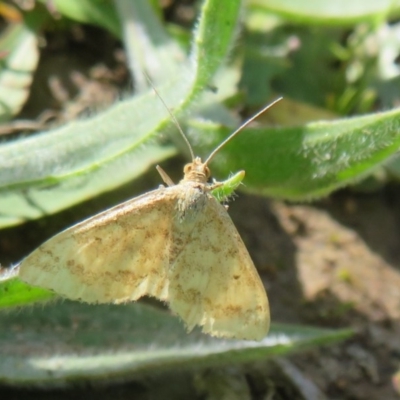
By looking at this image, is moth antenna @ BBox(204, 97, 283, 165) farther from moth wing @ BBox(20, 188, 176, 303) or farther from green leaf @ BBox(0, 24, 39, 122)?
green leaf @ BBox(0, 24, 39, 122)

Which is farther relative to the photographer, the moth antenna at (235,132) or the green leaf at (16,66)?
the green leaf at (16,66)

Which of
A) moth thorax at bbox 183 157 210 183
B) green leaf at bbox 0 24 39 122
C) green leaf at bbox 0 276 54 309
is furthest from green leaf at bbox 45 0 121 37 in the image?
green leaf at bbox 0 276 54 309

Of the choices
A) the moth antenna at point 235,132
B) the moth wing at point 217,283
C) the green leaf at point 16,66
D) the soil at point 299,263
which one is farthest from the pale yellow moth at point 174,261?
the green leaf at point 16,66

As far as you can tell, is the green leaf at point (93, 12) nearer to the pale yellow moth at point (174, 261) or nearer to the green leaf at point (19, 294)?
the pale yellow moth at point (174, 261)

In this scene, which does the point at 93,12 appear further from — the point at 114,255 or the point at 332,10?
the point at 114,255

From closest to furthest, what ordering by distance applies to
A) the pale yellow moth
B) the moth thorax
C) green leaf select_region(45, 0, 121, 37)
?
the pale yellow moth < the moth thorax < green leaf select_region(45, 0, 121, 37)

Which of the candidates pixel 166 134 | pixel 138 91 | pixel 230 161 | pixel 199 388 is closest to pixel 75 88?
pixel 138 91

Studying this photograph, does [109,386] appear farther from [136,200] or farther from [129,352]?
[136,200]

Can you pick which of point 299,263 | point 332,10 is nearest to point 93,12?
point 332,10
